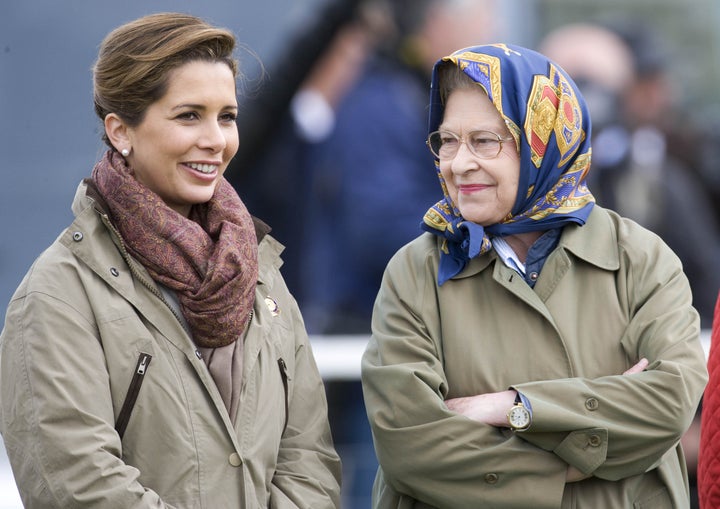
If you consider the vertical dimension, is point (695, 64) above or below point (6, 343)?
above

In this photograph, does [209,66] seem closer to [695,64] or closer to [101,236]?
[101,236]

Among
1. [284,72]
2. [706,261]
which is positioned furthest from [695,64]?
[284,72]

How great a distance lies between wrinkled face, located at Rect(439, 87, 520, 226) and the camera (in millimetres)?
3021

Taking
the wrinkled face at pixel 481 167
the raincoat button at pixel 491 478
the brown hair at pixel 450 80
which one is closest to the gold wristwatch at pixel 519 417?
the raincoat button at pixel 491 478

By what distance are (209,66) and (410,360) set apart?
2.83 ft

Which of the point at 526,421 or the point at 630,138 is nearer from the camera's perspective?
the point at 526,421

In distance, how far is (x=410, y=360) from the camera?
2.96 meters

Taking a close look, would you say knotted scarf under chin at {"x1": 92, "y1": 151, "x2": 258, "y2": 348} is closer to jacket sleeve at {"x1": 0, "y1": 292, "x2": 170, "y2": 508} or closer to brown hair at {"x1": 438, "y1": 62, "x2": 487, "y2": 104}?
jacket sleeve at {"x1": 0, "y1": 292, "x2": 170, "y2": 508}

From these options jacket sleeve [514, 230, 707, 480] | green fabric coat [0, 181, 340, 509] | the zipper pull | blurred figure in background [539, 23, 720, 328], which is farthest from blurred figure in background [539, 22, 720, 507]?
the zipper pull

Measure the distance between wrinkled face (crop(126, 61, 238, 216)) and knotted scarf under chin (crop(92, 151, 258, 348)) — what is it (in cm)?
6

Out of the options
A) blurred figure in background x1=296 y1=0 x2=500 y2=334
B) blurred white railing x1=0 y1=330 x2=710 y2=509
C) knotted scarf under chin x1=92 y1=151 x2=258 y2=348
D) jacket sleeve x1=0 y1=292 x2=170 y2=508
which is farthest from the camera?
blurred white railing x1=0 y1=330 x2=710 y2=509

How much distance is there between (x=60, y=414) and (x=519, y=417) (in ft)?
3.41

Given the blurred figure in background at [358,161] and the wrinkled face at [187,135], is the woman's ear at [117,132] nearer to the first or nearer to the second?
the wrinkled face at [187,135]

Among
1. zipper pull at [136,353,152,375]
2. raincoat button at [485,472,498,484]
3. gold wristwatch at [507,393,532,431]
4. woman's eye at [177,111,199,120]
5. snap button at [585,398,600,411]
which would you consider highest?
woman's eye at [177,111,199,120]
